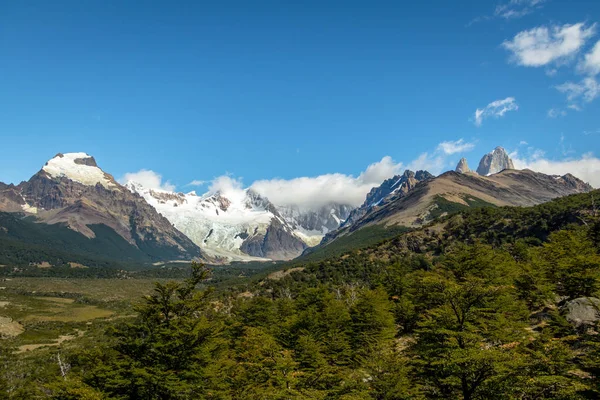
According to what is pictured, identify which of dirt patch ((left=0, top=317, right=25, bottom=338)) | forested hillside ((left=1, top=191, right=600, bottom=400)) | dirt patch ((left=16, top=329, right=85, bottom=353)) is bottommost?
dirt patch ((left=16, top=329, right=85, bottom=353))

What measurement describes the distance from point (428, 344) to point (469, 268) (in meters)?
28.7

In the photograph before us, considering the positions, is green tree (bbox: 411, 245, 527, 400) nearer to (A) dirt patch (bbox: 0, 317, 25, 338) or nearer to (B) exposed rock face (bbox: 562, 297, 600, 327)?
(B) exposed rock face (bbox: 562, 297, 600, 327)

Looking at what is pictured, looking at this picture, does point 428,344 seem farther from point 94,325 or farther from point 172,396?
point 94,325

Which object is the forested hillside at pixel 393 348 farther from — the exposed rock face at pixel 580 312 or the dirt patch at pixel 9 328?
the dirt patch at pixel 9 328

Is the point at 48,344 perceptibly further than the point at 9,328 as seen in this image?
No

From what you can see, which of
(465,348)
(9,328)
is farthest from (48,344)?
(465,348)

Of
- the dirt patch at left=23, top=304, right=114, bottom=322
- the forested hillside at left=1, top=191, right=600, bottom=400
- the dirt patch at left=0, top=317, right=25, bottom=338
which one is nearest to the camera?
the forested hillside at left=1, top=191, right=600, bottom=400

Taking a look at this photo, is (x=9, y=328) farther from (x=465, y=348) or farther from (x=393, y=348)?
(x=465, y=348)

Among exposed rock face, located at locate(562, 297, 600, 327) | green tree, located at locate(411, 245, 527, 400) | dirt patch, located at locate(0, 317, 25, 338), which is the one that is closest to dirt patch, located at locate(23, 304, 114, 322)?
dirt patch, located at locate(0, 317, 25, 338)

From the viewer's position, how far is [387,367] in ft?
93.9

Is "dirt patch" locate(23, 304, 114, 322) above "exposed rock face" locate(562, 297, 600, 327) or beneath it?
beneath

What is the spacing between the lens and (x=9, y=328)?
150 m

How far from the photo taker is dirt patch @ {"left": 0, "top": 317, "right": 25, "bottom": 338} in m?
144

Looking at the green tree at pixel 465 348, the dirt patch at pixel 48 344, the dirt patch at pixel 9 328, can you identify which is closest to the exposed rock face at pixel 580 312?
the green tree at pixel 465 348
